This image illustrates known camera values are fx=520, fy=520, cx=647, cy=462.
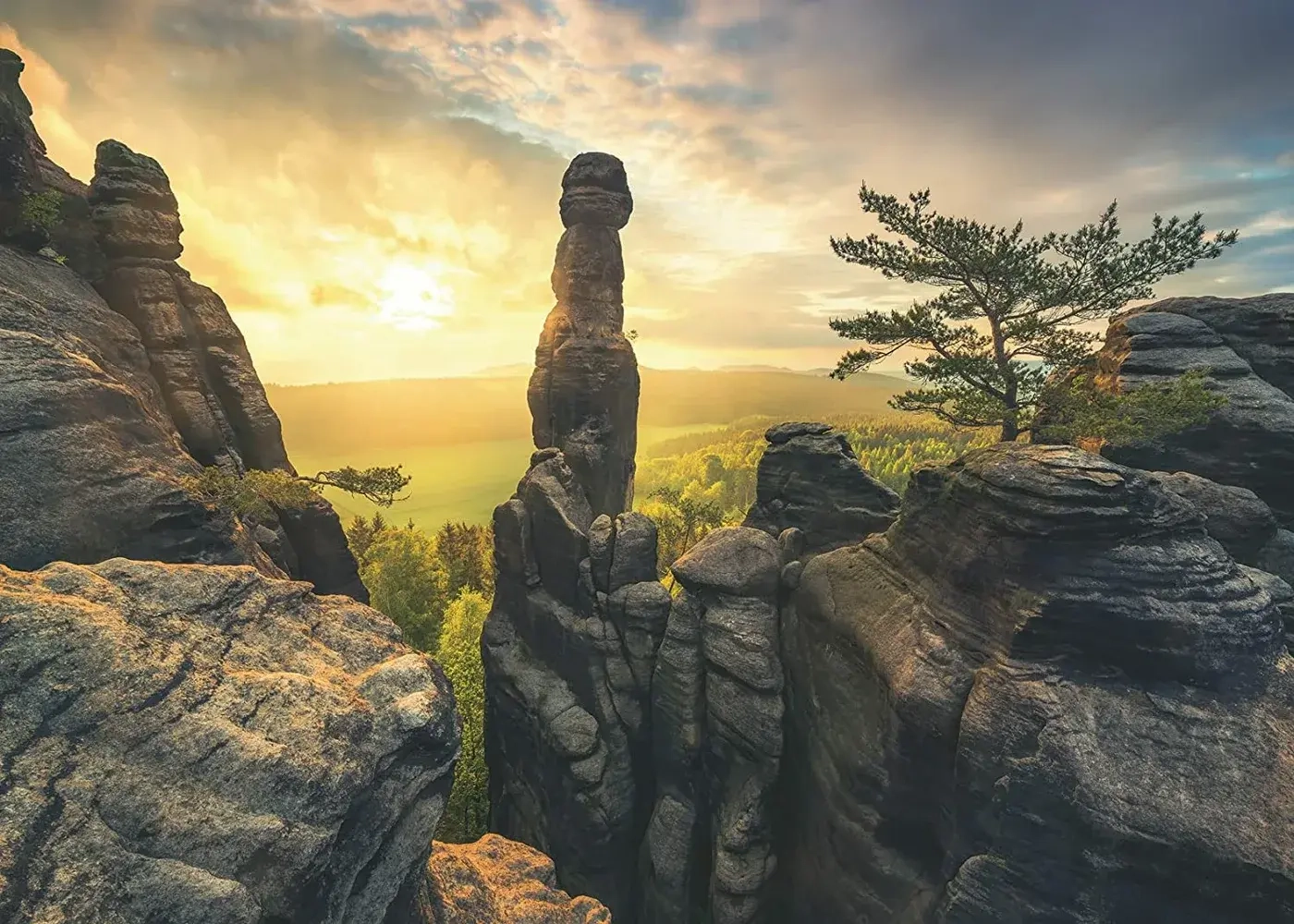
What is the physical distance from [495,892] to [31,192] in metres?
26.6

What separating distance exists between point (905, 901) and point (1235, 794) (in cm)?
743

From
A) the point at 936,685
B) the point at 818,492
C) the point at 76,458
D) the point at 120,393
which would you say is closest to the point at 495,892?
the point at 936,685

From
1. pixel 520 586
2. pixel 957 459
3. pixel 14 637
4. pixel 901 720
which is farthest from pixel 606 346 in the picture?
pixel 14 637

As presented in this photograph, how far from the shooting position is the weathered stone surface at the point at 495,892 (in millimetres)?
11453

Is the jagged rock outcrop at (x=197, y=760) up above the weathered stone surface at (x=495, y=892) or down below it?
above

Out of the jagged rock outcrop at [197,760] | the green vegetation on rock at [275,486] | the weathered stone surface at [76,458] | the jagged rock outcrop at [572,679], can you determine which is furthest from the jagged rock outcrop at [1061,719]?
the weathered stone surface at [76,458]

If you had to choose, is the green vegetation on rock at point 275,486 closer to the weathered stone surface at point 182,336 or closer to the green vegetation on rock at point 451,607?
the weathered stone surface at point 182,336

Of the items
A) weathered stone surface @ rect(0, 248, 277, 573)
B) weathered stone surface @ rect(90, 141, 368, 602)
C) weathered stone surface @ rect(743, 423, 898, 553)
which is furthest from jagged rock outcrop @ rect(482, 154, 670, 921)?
weathered stone surface @ rect(0, 248, 277, 573)

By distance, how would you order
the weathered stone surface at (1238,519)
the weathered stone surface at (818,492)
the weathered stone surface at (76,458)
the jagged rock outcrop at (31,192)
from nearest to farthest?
the weathered stone surface at (76,458)
the jagged rock outcrop at (31,192)
the weathered stone surface at (1238,519)
the weathered stone surface at (818,492)

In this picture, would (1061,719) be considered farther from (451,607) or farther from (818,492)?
(451,607)

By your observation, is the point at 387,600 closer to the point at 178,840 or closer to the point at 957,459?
the point at 178,840

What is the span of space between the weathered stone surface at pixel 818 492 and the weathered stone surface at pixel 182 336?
70.0 feet

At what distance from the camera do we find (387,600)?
4391 centimetres

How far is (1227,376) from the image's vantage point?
21.9 m
